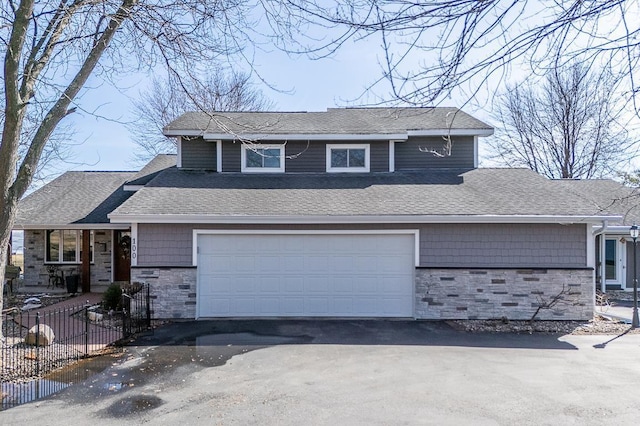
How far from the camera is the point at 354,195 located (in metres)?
10.9

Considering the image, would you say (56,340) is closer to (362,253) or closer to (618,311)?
(362,253)

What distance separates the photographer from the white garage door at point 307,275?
10.2 metres

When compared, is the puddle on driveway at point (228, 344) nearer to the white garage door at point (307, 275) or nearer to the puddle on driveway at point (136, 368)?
the puddle on driveway at point (136, 368)

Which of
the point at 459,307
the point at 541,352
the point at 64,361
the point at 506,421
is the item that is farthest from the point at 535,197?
the point at 64,361

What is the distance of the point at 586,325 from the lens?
966 centimetres

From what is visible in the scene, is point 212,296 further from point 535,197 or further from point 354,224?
point 535,197

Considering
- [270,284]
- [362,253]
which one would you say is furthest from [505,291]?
[270,284]

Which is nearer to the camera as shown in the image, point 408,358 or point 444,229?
point 408,358

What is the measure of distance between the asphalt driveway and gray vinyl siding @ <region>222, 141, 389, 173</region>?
5430 millimetres

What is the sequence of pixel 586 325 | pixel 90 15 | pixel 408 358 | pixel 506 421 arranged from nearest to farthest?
pixel 506 421 → pixel 90 15 → pixel 408 358 → pixel 586 325

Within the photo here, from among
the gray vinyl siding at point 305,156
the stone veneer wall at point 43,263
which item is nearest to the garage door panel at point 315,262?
the gray vinyl siding at point 305,156

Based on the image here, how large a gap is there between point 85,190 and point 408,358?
1440 centimetres

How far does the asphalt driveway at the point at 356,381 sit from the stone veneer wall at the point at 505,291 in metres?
1.21

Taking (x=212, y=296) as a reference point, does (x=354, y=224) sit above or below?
above
